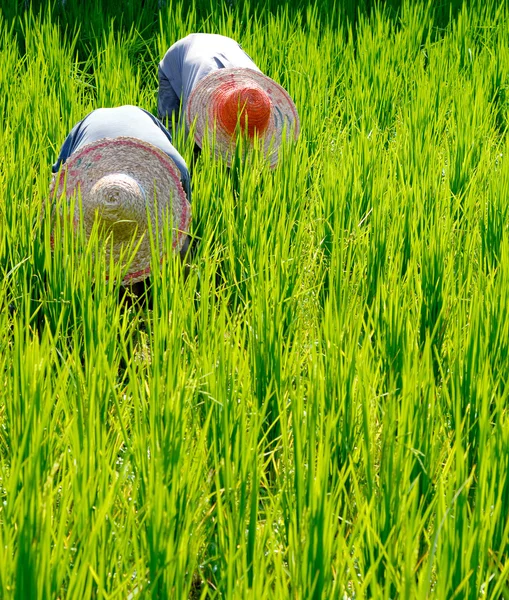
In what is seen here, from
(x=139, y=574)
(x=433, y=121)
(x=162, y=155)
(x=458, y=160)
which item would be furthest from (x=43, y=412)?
(x=433, y=121)

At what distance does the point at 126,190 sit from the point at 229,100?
0.74 metres

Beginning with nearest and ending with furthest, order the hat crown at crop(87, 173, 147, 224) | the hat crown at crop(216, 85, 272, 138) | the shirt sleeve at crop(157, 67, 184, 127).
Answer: the hat crown at crop(87, 173, 147, 224) → the hat crown at crop(216, 85, 272, 138) → the shirt sleeve at crop(157, 67, 184, 127)

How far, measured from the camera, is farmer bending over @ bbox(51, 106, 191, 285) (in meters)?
2.22

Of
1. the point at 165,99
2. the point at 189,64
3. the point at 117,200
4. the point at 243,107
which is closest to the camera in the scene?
the point at 117,200

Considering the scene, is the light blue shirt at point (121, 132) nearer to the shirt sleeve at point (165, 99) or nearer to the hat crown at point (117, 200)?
the hat crown at point (117, 200)

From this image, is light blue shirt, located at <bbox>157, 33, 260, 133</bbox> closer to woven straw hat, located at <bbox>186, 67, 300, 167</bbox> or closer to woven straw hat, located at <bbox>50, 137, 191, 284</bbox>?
woven straw hat, located at <bbox>186, 67, 300, 167</bbox>

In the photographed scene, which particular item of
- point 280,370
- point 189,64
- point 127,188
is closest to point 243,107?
point 189,64

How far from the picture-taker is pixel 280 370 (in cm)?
165

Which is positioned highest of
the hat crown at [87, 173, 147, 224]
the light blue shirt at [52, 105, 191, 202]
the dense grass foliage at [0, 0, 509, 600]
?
the light blue shirt at [52, 105, 191, 202]

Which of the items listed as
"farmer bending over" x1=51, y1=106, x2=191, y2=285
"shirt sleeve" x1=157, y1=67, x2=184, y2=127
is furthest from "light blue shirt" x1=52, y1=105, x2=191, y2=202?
"shirt sleeve" x1=157, y1=67, x2=184, y2=127

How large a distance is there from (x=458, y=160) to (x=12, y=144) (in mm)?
1476

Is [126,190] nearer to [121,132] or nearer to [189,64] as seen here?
[121,132]

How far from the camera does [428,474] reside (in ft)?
4.52

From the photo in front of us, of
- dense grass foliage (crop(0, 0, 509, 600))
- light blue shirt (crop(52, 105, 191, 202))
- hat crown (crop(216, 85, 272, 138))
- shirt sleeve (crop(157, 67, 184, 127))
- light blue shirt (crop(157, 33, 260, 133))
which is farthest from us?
shirt sleeve (crop(157, 67, 184, 127))
